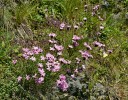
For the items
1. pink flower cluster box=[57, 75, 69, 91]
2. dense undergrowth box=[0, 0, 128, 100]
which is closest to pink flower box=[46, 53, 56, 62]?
dense undergrowth box=[0, 0, 128, 100]

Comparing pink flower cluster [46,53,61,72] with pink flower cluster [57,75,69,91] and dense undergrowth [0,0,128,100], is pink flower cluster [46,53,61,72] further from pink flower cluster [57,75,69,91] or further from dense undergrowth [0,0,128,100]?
pink flower cluster [57,75,69,91]

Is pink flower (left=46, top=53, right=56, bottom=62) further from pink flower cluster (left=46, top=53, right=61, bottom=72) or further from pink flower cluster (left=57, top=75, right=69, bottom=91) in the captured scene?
pink flower cluster (left=57, top=75, right=69, bottom=91)

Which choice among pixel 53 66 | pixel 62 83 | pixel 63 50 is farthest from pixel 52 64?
pixel 63 50

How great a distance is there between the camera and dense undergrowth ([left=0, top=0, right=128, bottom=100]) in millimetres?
3875

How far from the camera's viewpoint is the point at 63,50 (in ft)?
14.3

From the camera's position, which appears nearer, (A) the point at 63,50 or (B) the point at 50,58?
(B) the point at 50,58

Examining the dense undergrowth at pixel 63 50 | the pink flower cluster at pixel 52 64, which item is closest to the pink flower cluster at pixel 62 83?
the dense undergrowth at pixel 63 50

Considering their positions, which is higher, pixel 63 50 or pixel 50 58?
pixel 63 50

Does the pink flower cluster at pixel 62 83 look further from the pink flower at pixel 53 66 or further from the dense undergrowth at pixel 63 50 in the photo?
the pink flower at pixel 53 66

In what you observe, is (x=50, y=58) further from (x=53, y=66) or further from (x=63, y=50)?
(x=63, y=50)

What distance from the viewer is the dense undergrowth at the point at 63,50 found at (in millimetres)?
3875

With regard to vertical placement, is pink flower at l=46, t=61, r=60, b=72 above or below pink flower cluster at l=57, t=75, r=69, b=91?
above

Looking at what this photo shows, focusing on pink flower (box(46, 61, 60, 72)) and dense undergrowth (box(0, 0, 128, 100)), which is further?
dense undergrowth (box(0, 0, 128, 100))

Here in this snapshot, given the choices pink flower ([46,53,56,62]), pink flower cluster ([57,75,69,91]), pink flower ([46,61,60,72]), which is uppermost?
pink flower ([46,53,56,62])
